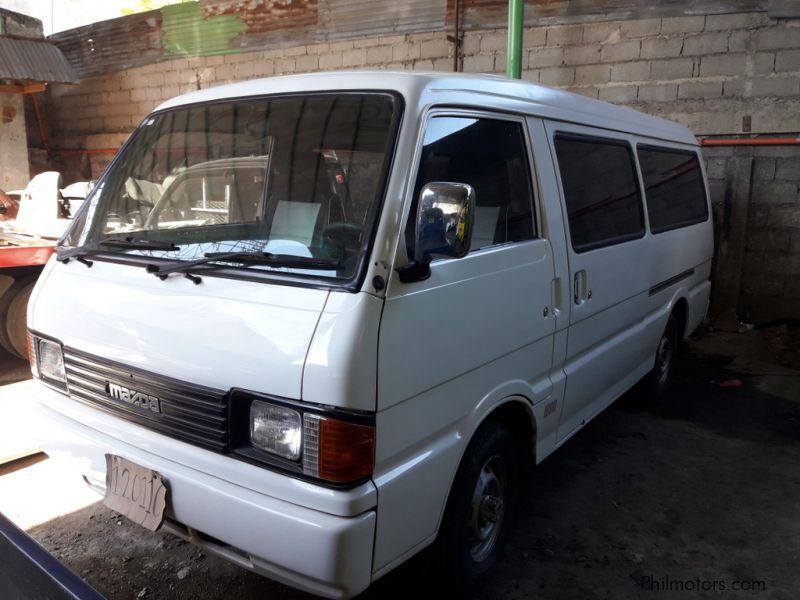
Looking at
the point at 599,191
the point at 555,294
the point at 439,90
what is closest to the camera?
the point at 439,90

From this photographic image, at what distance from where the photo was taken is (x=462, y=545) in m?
2.49

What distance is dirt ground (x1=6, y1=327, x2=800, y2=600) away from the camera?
274 cm

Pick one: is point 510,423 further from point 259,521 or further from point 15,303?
point 15,303

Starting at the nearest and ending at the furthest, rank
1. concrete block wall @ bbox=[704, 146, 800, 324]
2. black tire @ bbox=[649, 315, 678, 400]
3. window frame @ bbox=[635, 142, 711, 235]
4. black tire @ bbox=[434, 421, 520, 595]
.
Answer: black tire @ bbox=[434, 421, 520, 595] → window frame @ bbox=[635, 142, 711, 235] → black tire @ bbox=[649, 315, 678, 400] → concrete block wall @ bbox=[704, 146, 800, 324]

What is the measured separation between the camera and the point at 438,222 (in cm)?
204

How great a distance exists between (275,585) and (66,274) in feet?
5.14

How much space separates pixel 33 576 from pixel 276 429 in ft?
2.37

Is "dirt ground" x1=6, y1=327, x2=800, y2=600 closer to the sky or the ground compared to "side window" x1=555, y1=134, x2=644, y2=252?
closer to the ground

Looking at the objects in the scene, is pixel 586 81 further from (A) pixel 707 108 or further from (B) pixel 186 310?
(B) pixel 186 310

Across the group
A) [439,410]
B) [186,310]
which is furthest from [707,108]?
[186,310]

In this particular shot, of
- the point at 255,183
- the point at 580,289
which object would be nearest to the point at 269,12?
the point at 255,183

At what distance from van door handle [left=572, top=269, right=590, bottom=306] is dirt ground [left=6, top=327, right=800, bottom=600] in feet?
3.79

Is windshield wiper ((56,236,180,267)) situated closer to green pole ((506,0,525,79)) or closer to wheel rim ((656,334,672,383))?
wheel rim ((656,334,672,383))

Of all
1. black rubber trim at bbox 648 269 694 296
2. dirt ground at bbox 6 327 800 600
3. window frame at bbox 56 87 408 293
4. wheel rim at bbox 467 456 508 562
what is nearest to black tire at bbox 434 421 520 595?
wheel rim at bbox 467 456 508 562
